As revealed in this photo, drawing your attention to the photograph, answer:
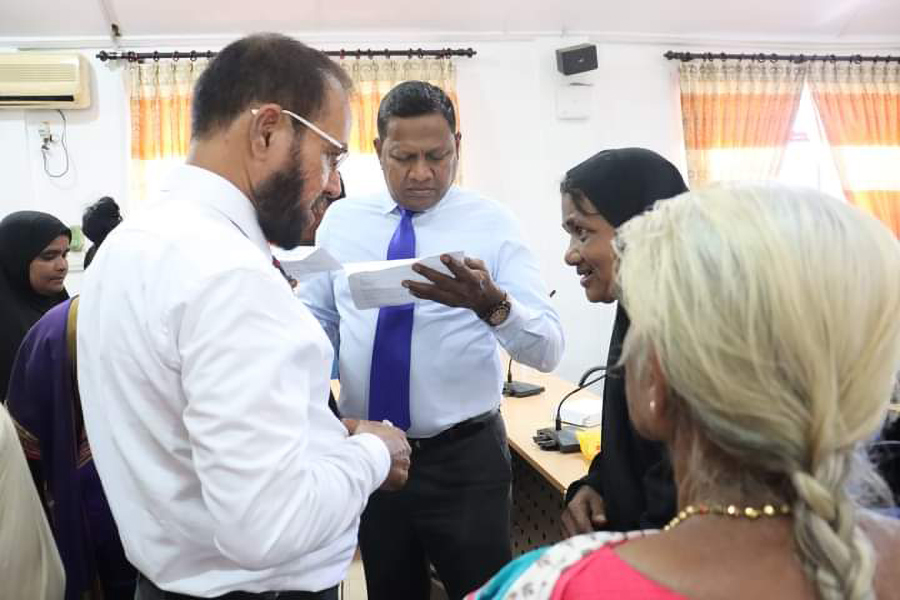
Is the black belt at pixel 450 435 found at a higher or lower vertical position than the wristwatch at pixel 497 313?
lower

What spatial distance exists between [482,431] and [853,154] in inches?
181

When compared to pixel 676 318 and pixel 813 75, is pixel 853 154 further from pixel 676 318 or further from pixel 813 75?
pixel 676 318

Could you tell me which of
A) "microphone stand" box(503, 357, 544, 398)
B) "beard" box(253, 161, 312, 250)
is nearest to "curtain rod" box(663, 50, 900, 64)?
"microphone stand" box(503, 357, 544, 398)

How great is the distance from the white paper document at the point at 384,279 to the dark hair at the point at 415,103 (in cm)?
48

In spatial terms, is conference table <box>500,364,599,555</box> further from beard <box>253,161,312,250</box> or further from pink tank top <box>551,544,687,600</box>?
pink tank top <box>551,544,687,600</box>

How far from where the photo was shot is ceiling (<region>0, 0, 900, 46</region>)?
411 cm

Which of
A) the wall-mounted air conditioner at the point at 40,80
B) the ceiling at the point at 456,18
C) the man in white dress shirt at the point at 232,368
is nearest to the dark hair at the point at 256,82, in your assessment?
the man in white dress shirt at the point at 232,368

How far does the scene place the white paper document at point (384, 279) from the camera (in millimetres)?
1457

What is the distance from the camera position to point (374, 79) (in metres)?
4.38

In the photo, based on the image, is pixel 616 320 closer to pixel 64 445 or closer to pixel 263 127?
pixel 263 127

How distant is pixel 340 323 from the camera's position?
1.84m

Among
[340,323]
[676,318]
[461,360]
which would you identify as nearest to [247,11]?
[340,323]

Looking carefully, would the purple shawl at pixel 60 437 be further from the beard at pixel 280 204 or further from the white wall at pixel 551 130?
the white wall at pixel 551 130

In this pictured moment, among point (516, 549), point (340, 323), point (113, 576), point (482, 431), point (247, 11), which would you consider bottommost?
point (516, 549)
